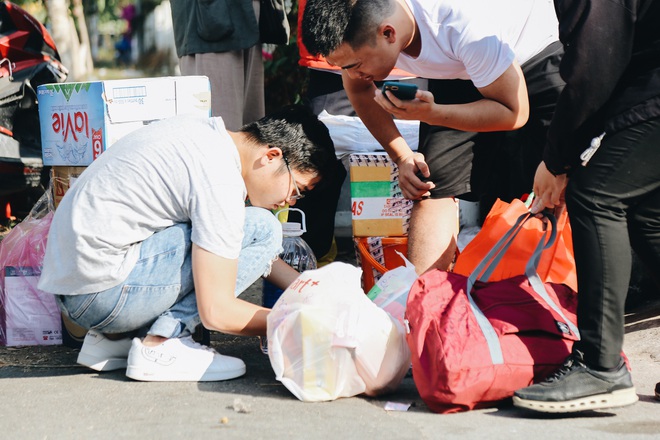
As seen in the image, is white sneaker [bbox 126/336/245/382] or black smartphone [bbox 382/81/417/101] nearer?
white sneaker [bbox 126/336/245/382]

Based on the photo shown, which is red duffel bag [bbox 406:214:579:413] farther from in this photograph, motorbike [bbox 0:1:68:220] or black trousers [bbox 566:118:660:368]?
motorbike [bbox 0:1:68:220]

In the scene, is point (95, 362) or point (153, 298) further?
point (95, 362)

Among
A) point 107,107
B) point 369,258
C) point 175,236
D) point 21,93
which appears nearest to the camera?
point 175,236

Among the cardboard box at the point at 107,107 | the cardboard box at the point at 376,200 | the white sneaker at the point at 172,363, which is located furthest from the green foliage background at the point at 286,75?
the white sneaker at the point at 172,363

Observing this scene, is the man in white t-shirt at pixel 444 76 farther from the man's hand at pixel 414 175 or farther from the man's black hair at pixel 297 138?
the man's black hair at pixel 297 138

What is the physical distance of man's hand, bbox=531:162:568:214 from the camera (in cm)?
266

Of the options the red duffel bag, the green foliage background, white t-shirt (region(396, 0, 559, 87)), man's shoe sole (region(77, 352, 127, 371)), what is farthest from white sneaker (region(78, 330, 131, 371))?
the green foliage background

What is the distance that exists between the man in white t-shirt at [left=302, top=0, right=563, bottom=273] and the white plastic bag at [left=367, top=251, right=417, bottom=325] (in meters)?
0.37

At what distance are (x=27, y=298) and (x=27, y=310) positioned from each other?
51mm

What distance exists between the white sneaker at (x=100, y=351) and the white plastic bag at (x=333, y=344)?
66 cm

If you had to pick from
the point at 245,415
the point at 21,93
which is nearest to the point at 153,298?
the point at 245,415

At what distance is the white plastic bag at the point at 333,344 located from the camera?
8.59 ft

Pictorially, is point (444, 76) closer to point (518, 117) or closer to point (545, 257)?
point (518, 117)

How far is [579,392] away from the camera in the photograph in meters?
2.40
